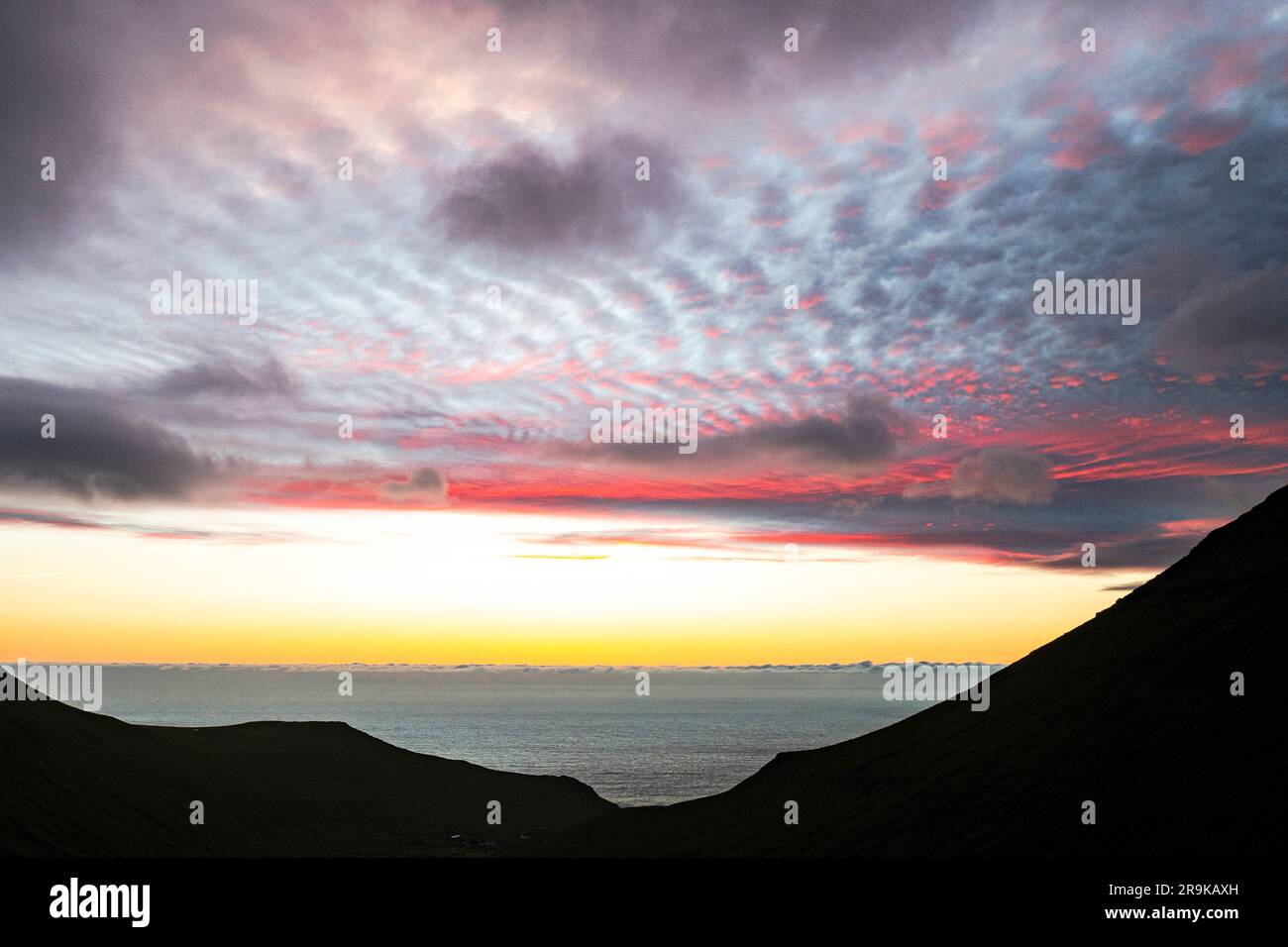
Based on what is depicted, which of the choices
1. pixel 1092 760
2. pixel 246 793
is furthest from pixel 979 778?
pixel 246 793

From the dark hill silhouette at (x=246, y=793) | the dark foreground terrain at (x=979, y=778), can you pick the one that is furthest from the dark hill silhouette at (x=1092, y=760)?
the dark hill silhouette at (x=246, y=793)

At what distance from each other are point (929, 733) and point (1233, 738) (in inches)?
811

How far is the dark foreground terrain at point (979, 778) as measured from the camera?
89.2ft

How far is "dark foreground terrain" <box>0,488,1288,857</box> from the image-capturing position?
89.2 feet

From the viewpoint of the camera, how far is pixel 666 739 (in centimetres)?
19775

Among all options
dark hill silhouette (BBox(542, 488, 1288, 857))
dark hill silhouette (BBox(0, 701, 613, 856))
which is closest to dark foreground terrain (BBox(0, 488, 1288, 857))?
dark hill silhouette (BBox(542, 488, 1288, 857))

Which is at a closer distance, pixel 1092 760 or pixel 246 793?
pixel 1092 760

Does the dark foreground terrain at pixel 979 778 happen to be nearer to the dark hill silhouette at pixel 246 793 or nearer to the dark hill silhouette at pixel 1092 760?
the dark hill silhouette at pixel 1092 760

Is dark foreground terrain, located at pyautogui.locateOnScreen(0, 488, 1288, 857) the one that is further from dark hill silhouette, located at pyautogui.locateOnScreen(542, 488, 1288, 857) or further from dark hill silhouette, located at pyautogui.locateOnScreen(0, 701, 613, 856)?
dark hill silhouette, located at pyautogui.locateOnScreen(0, 701, 613, 856)

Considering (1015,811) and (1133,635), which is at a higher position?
(1133,635)

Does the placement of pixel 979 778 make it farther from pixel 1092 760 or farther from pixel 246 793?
pixel 246 793

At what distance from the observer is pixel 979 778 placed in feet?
117

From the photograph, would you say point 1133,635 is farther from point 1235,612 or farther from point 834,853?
point 834,853
